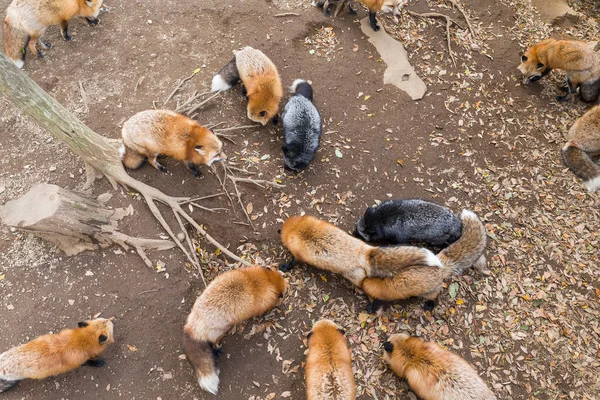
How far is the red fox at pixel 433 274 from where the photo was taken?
17.4 ft

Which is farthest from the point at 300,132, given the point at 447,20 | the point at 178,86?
the point at 447,20

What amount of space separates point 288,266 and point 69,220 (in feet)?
10.3

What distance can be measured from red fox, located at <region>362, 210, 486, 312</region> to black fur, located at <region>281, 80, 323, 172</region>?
240 centimetres

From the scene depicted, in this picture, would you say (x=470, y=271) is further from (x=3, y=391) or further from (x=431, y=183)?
(x=3, y=391)

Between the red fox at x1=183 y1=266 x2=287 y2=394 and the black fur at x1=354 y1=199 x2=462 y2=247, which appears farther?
the black fur at x1=354 y1=199 x2=462 y2=247

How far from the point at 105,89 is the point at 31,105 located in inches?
107

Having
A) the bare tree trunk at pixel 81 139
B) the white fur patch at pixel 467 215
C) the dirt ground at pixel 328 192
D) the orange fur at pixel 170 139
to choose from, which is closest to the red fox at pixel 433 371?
the dirt ground at pixel 328 192

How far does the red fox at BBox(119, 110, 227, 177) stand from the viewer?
5.88m

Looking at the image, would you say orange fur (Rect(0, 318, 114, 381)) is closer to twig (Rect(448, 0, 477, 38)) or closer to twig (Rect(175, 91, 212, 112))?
twig (Rect(175, 91, 212, 112))

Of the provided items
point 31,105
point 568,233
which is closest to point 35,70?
point 31,105

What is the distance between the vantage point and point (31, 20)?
7.53 m

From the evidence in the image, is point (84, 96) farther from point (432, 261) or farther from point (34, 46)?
point (432, 261)

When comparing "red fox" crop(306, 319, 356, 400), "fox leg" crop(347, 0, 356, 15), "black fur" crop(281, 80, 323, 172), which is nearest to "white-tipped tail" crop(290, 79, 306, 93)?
"black fur" crop(281, 80, 323, 172)

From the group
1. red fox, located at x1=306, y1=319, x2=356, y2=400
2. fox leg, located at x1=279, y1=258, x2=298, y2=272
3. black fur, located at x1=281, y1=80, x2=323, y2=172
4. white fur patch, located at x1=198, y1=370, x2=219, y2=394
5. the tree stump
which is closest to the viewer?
red fox, located at x1=306, y1=319, x2=356, y2=400
